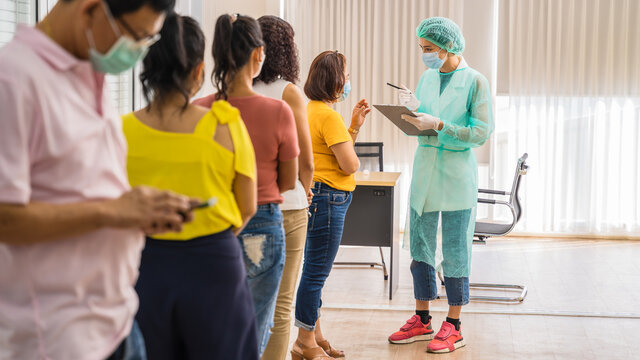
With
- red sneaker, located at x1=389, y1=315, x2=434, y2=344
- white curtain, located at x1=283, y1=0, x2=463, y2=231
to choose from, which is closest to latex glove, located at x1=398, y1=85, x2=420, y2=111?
red sneaker, located at x1=389, y1=315, x2=434, y2=344

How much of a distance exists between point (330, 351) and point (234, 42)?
1.72m

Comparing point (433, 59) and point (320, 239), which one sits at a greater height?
point (433, 59)

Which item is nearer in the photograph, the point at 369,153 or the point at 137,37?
the point at 137,37

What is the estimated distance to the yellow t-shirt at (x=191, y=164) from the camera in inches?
55.6

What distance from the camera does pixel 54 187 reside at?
98 centimetres

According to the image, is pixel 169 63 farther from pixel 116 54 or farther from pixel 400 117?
pixel 400 117

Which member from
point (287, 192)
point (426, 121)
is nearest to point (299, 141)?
point (287, 192)

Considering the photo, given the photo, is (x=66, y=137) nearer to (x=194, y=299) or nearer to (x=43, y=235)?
(x=43, y=235)

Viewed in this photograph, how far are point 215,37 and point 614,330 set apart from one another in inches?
106

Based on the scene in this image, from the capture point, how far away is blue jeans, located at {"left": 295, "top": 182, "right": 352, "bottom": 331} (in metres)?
2.79

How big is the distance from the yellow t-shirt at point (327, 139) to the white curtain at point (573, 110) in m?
3.75

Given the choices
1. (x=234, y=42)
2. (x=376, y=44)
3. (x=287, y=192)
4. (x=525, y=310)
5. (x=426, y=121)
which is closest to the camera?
(x=234, y=42)

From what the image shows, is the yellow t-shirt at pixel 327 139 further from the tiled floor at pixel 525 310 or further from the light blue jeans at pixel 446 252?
the tiled floor at pixel 525 310

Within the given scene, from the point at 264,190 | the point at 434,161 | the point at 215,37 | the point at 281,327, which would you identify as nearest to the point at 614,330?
the point at 434,161
